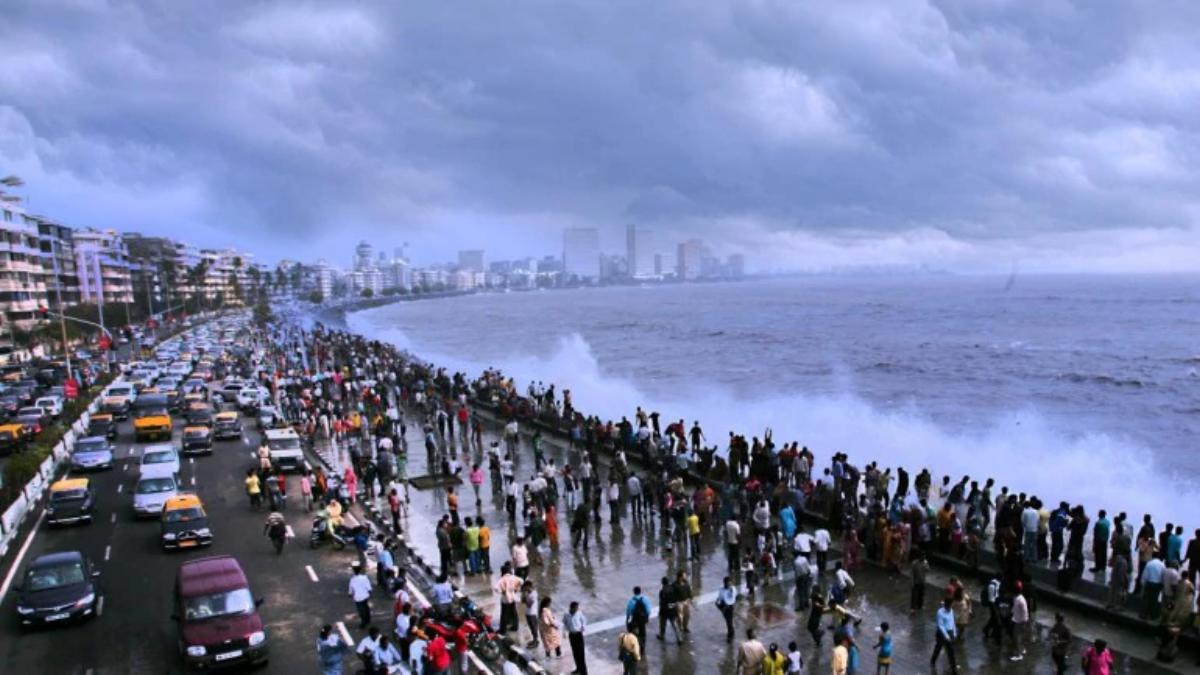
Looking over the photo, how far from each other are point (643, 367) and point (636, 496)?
1984 inches

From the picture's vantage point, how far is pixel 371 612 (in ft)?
49.5

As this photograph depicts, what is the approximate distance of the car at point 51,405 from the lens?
3694cm

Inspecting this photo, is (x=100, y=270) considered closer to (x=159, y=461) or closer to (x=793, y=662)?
(x=159, y=461)

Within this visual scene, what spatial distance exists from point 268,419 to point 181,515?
662 inches

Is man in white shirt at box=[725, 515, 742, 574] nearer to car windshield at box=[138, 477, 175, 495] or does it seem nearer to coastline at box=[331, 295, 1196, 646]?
coastline at box=[331, 295, 1196, 646]

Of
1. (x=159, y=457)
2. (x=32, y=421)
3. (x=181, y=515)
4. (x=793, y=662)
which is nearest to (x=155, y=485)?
(x=159, y=457)

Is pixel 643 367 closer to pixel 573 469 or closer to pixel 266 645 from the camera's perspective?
pixel 573 469

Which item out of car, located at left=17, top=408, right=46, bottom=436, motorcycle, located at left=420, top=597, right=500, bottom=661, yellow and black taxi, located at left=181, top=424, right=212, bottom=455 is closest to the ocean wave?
motorcycle, located at left=420, top=597, right=500, bottom=661

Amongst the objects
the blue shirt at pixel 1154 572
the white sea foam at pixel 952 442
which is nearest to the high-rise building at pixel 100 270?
the white sea foam at pixel 952 442

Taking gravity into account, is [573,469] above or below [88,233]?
below

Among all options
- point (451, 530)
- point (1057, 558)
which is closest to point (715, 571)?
point (451, 530)

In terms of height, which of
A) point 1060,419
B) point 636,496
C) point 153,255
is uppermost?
point 153,255

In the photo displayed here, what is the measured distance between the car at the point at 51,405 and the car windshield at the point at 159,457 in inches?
603

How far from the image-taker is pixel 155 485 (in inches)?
878
